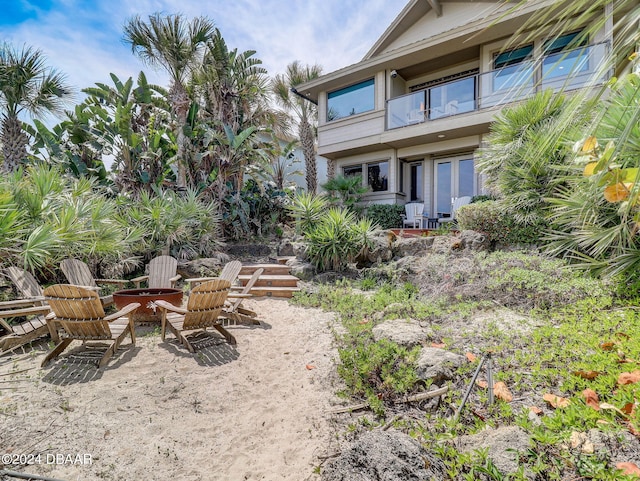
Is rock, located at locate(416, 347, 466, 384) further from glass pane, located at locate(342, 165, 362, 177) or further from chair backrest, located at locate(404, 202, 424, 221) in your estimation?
glass pane, located at locate(342, 165, 362, 177)

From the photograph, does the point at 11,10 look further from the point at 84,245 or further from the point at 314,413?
the point at 314,413

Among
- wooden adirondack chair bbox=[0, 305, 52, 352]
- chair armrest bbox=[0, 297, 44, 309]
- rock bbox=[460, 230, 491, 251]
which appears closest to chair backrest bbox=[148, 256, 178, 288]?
chair armrest bbox=[0, 297, 44, 309]

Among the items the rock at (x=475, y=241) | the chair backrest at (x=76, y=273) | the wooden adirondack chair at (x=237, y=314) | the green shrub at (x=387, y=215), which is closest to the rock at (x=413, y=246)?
the rock at (x=475, y=241)

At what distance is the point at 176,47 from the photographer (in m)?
13.8

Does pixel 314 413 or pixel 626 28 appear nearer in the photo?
pixel 626 28

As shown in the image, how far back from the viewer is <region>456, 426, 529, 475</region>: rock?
6.59ft

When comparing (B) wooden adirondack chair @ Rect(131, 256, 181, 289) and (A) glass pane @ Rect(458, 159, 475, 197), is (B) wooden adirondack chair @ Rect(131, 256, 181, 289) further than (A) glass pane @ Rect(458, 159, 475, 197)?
No

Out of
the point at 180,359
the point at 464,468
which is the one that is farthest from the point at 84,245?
the point at 464,468

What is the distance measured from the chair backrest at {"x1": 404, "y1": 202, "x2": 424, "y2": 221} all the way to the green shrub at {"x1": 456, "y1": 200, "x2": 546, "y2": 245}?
4946 mm

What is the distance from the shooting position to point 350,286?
883 cm

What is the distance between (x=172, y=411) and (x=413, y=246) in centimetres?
811

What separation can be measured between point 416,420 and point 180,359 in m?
3.42

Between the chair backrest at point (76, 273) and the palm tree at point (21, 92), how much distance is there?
10744 millimetres

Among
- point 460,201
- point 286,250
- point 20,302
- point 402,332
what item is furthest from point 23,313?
point 460,201
